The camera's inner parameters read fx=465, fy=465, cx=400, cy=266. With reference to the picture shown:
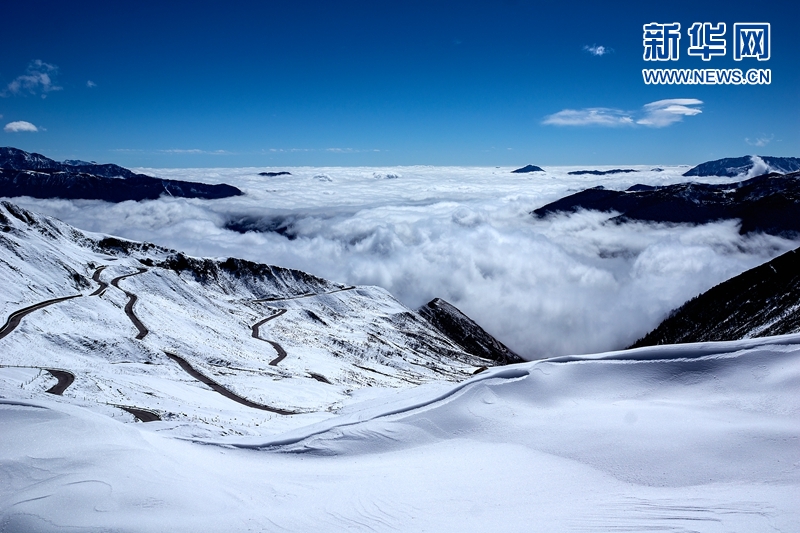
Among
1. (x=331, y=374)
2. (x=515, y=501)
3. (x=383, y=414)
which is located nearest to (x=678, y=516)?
(x=515, y=501)

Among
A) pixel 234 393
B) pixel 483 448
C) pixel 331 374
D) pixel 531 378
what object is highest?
pixel 531 378

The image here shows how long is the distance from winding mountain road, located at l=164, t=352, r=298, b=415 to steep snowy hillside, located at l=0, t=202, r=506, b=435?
15cm

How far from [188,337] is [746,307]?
15264 cm

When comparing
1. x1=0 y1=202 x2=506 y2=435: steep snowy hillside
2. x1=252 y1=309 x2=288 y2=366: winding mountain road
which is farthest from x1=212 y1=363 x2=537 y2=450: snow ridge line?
x1=252 y1=309 x2=288 y2=366: winding mountain road

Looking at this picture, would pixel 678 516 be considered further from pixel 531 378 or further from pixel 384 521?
pixel 531 378

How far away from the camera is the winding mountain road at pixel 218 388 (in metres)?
36.1

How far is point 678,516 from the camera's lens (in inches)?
460

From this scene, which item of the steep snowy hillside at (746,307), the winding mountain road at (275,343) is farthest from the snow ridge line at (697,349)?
the steep snowy hillside at (746,307)

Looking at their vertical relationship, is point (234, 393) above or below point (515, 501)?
below

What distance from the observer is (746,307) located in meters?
139

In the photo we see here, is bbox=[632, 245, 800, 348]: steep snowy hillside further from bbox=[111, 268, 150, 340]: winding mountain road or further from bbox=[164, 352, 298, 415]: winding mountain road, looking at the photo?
bbox=[111, 268, 150, 340]: winding mountain road

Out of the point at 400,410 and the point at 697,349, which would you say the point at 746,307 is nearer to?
the point at 697,349

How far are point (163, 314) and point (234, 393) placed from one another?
150 feet

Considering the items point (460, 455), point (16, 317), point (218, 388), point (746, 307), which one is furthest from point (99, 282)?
point (746, 307)
